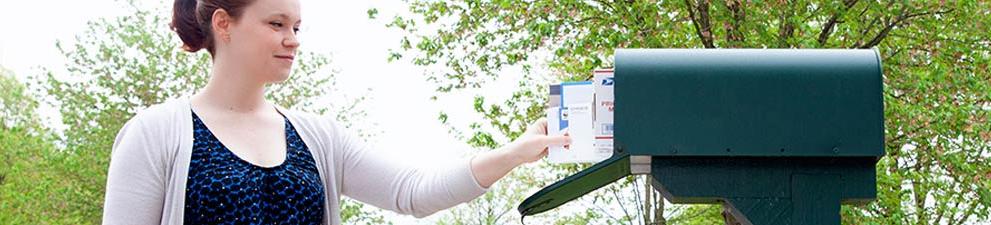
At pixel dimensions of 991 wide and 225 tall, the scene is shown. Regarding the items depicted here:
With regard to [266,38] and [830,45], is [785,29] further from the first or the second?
[266,38]

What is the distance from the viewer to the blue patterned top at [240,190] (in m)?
1.75

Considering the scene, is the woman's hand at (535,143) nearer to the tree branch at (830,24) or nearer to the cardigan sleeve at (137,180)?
the cardigan sleeve at (137,180)

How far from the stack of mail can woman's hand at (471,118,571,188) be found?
2cm

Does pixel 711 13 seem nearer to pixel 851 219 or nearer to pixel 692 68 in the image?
pixel 851 219

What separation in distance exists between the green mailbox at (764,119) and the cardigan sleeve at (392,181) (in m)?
0.34

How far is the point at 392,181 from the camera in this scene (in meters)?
1.91

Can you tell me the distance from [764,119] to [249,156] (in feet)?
2.47

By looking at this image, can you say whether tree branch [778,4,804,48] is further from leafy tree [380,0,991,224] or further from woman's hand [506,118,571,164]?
woman's hand [506,118,571,164]

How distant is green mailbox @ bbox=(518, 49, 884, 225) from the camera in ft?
5.05

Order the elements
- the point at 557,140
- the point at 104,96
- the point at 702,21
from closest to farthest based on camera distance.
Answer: the point at 557,140 → the point at 702,21 → the point at 104,96

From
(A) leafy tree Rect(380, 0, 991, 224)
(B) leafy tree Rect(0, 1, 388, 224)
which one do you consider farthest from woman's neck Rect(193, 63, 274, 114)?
(B) leafy tree Rect(0, 1, 388, 224)

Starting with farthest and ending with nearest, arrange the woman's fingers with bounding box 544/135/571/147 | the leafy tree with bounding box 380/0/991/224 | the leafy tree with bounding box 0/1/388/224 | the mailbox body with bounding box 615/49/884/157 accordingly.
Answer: the leafy tree with bounding box 0/1/388/224 → the leafy tree with bounding box 380/0/991/224 → the woman's fingers with bounding box 544/135/571/147 → the mailbox body with bounding box 615/49/884/157

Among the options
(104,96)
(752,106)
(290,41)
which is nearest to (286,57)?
(290,41)

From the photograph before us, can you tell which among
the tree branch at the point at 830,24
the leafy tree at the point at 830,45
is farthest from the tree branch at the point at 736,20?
the tree branch at the point at 830,24
